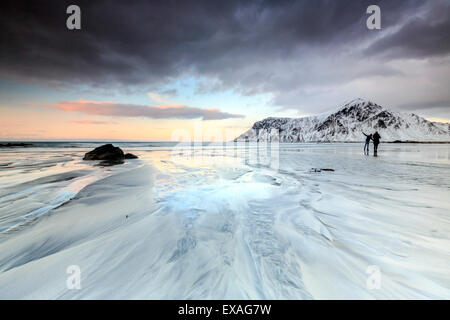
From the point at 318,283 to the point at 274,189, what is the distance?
11.2 feet

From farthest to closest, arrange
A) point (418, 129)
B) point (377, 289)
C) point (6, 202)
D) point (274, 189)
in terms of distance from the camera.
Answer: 1. point (418, 129)
2. point (274, 189)
3. point (6, 202)
4. point (377, 289)

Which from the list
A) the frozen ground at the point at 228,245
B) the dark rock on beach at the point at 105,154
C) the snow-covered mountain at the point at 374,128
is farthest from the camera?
the snow-covered mountain at the point at 374,128

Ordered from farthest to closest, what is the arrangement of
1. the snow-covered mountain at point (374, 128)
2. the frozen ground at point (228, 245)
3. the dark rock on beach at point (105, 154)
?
the snow-covered mountain at point (374, 128), the dark rock on beach at point (105, 154), the frozen ground at point (228, 245)

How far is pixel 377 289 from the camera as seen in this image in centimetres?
161

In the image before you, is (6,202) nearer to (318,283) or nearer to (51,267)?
(51,267)
